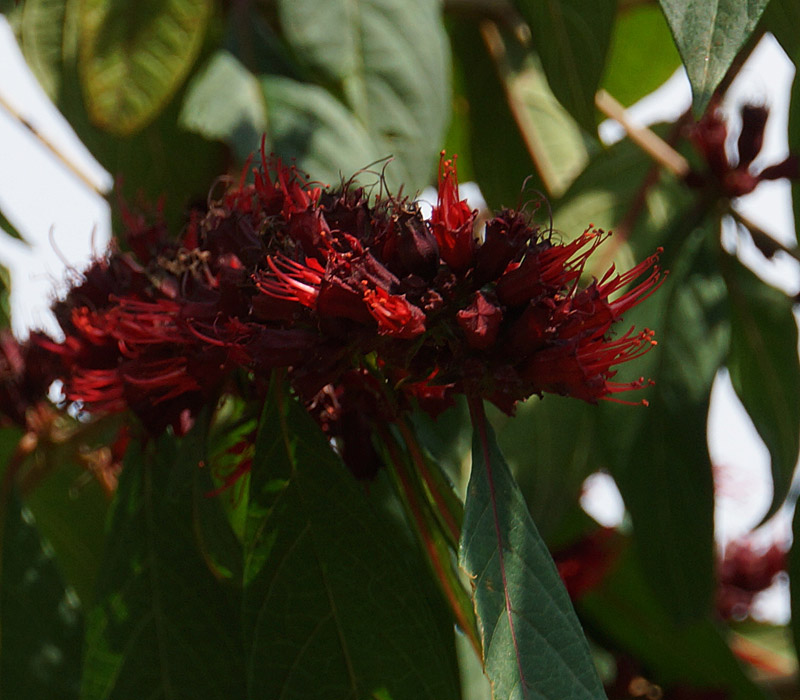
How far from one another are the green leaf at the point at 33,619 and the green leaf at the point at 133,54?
544 mm

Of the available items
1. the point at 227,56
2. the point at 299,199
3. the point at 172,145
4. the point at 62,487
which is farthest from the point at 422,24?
the point at 62,487

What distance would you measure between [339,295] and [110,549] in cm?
51

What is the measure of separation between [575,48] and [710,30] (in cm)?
33

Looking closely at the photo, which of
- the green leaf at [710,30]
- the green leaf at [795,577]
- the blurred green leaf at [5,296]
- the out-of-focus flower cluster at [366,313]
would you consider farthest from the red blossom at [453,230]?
the blurred green leaf at [5,296]

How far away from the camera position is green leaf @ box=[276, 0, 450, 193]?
58.2 inches

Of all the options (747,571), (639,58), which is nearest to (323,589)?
(639,58)

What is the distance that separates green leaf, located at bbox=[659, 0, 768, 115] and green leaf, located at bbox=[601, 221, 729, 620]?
747mm

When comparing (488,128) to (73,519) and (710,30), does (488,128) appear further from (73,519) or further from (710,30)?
(710,30)

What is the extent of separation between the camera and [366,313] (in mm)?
892

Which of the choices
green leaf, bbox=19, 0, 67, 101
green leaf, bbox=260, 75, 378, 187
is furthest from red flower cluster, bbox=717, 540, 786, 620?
green leaf, bbox=19, 0, 67, 101

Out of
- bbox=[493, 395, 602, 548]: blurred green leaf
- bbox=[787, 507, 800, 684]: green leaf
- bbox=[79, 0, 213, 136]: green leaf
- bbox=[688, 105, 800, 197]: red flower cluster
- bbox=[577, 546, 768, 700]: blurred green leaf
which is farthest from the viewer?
bbox=[577, 546, 768, 700]: blurred green leaf

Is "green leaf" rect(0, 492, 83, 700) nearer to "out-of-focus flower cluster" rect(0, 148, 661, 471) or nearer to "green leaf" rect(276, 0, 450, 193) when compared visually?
"out-of-focus flower cluster" rect(0, 148, 661, 471)

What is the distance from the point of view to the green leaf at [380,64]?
148 centimetres

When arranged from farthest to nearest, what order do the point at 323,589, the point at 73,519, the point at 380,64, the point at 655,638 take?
the point at 655,638 < the point at 73,519 < the point at 380,64 < the point at 323,589
